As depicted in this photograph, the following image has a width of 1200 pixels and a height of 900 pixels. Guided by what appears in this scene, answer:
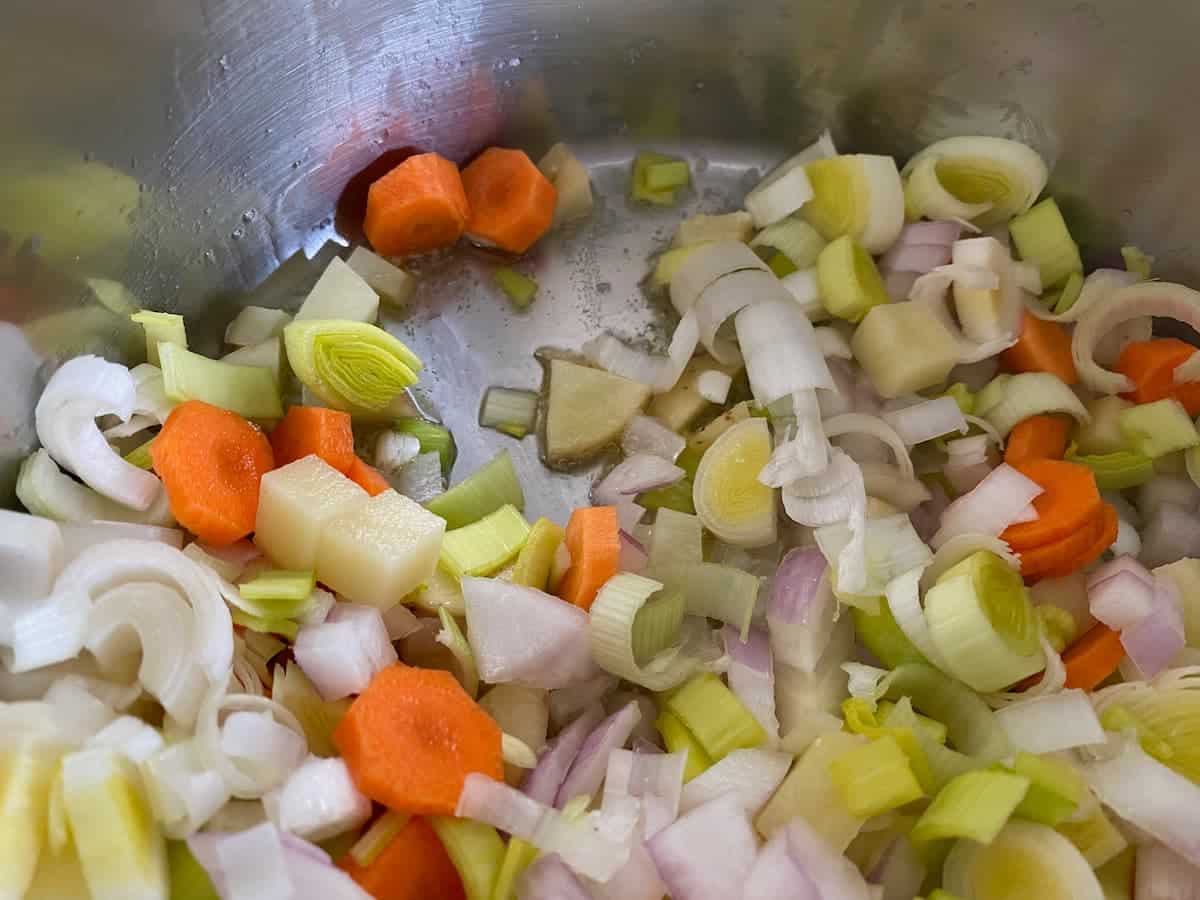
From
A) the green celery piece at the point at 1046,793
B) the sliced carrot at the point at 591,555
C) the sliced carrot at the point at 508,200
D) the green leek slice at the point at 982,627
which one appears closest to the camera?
the green celery piece at the point at 1046,793

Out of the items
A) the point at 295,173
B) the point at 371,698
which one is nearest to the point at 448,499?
the point at 371,698

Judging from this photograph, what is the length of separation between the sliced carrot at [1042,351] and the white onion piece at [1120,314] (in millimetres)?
14

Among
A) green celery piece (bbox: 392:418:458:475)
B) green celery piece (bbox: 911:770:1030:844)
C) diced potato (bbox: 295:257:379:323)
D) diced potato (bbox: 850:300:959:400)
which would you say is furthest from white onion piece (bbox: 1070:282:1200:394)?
diced potato (bbox: 295:257:379:323)

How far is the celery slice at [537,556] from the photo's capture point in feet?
4.33

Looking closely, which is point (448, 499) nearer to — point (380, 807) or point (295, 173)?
point (380, 807)

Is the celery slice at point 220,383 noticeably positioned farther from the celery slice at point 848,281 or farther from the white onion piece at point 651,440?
the celery slice at point 848,281

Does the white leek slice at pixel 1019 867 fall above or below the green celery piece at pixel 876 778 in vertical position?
below

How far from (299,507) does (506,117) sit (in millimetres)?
796

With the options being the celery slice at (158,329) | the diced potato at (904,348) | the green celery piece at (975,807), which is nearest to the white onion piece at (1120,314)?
the diced potato at (904,348)

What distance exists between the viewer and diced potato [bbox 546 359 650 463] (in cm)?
152

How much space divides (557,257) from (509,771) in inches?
32.8

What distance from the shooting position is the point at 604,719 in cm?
127

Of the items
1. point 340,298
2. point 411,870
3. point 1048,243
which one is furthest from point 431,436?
point 1048,243

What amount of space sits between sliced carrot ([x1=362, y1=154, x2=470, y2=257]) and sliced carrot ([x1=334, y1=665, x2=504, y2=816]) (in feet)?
2.35
